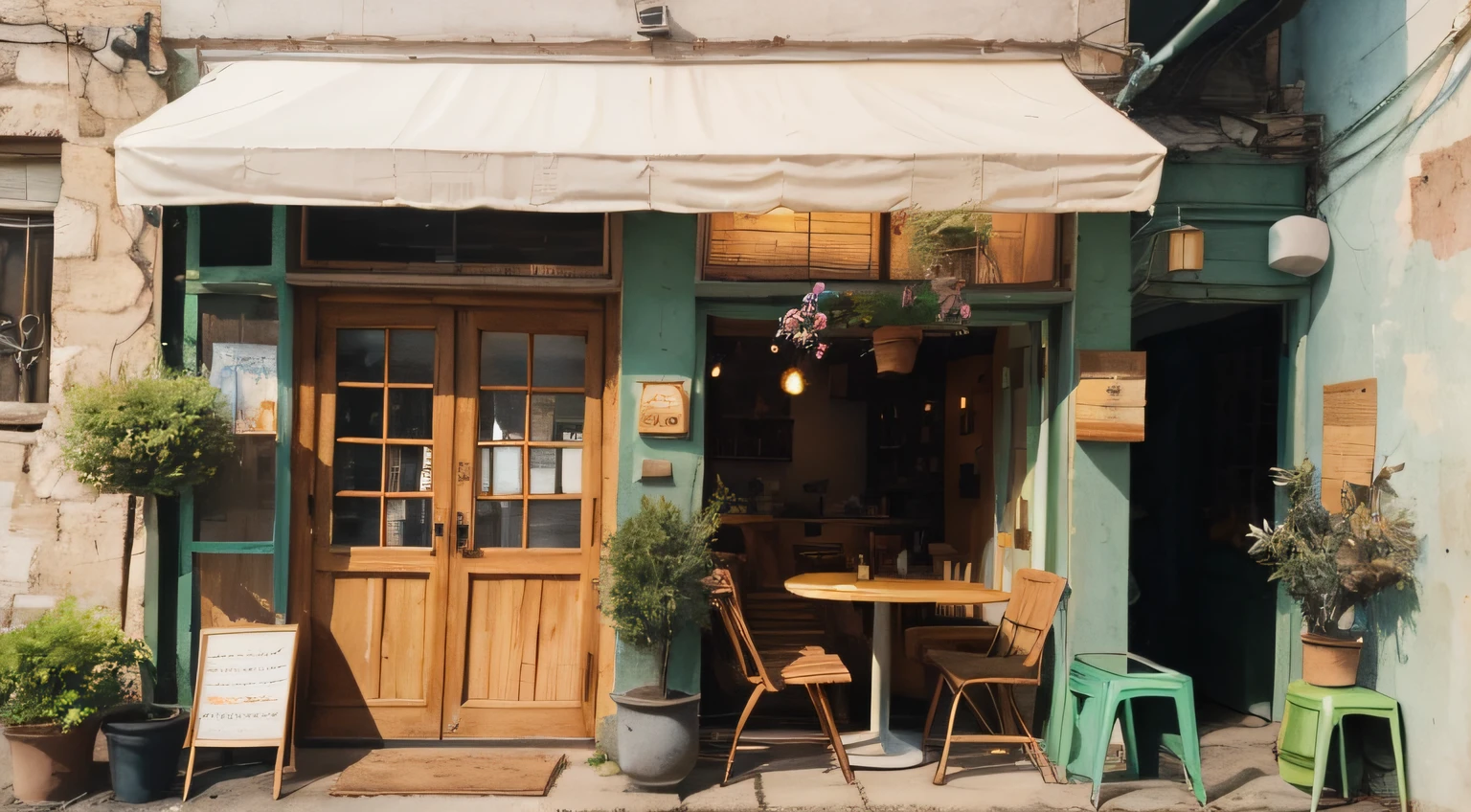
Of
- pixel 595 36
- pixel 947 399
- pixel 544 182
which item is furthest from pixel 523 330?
pixel 947 399

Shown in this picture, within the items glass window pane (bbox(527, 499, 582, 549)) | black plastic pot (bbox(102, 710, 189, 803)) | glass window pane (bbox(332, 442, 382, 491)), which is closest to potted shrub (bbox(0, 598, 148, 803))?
black plastic pot (bbox(102, 710, 189, 803))

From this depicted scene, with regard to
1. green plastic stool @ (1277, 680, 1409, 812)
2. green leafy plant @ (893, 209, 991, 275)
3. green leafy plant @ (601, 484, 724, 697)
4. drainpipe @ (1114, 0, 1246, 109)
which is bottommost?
green plastic stool @ (1277, 680, 1409, 812)

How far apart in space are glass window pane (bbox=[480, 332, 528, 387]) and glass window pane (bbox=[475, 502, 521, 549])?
710 mm

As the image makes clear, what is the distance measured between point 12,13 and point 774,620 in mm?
6232

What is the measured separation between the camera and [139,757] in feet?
17.4

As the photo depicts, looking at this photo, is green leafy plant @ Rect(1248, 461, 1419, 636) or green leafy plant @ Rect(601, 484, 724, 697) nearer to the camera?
green leafy plant @ Rect(1248, 461, 1419, 636)

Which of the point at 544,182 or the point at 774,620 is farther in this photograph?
the point at 774,620

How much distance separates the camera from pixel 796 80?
20.3 ft

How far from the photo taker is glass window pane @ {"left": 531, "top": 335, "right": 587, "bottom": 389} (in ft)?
21.0

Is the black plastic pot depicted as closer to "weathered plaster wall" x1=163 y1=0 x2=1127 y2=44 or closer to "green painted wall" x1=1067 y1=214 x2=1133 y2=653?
"weathered plaster wall" x1=163 y1=0 x2=1127 y2=44

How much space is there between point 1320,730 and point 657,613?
325 cm

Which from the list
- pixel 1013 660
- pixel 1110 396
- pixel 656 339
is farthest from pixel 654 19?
pixel 1013 660

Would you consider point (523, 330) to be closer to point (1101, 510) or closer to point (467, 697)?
point (467, 697)

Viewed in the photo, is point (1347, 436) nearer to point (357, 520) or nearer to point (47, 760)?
point (357, 520)
